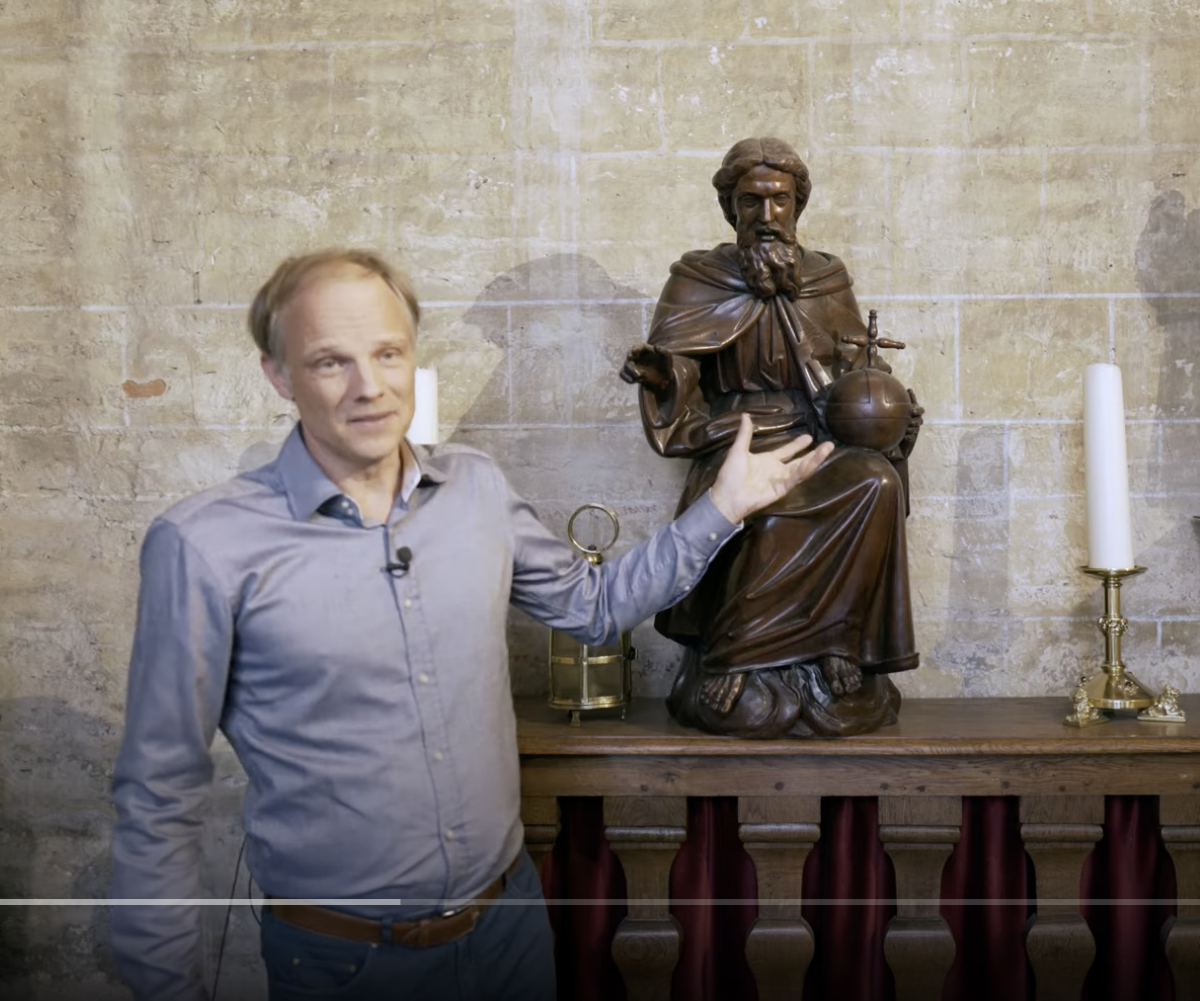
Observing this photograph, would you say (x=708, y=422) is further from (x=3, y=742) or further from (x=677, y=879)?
(x=3, y=742)

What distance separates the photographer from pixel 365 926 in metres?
1.98

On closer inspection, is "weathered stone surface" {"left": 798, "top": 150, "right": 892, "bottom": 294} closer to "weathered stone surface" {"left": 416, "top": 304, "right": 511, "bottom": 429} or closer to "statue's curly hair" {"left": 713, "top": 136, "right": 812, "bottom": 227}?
"statue's curly hair" {"left": 713, "top": 136, "right": 812, "bottom": 227}

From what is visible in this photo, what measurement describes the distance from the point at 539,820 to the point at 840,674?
73 cm

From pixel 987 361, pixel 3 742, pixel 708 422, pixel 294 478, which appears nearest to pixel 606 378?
pixel 708 422

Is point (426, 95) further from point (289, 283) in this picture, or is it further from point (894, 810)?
point (894, 810)

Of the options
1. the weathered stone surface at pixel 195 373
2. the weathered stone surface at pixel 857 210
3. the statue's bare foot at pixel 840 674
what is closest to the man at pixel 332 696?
the statue's bare foot at pixel 840 674

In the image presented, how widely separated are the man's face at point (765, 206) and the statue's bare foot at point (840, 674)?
97cm

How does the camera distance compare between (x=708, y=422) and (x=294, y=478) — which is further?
(x=708, y=422)

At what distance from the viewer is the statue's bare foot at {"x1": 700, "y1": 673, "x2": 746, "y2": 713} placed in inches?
110

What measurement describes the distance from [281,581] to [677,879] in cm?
141

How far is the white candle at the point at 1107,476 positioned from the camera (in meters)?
2.99

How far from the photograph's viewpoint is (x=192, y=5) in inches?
139

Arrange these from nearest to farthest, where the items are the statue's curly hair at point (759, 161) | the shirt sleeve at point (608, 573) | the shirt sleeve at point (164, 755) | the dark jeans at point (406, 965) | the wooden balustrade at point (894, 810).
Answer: the shirt sleeve at point (164, 755) < the dark jeans at point (406, 965) < the shirt sleeve at point (608, 573) < the wooden balustrade at point (894, 810) < the statue's curly hair at point (759, 161)

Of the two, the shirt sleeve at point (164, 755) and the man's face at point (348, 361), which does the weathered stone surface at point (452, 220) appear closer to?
the man's face at point (348, 361)
